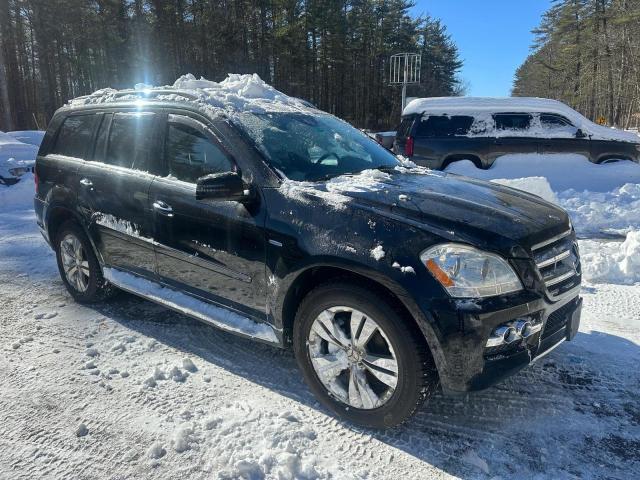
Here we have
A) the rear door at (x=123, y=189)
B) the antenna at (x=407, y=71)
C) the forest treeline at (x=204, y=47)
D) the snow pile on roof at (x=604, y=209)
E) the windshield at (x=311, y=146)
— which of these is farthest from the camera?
the forest treeline at (x=204, y=47)

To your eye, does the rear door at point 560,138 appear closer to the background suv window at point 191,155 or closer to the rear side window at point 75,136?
the background suv window at point 191,155

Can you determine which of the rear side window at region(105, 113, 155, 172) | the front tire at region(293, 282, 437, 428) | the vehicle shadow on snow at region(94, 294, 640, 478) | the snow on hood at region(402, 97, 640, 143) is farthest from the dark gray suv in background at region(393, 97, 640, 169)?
the front tire at region(293, 282, 437, 428)

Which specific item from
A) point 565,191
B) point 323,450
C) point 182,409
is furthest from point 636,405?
point 565,191

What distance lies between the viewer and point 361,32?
153 ft

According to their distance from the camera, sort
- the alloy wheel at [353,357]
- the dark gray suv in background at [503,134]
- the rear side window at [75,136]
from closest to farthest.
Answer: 1. the alloy wheel at [353,357]
2. the rear side window at [75,136]
3. the dark gray suv in background at [503,134]

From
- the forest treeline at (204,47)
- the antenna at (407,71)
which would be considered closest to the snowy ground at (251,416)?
the antenna at (407,71)

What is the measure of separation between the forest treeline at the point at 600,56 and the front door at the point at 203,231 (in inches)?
1407

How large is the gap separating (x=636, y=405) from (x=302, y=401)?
6.57ft

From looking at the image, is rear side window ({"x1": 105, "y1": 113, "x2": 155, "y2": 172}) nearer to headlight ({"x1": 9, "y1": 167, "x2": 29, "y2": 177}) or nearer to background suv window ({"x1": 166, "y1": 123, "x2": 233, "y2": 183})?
background suv window ({"x1": 166, "y1": 123, "x2": 233, "y2": 183})

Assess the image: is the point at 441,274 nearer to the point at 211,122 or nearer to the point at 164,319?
the point at 211,122

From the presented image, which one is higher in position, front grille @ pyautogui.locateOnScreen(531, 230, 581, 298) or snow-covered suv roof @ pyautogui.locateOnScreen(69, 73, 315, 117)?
snow-covered suv roof @ pyautogui.locateOnScreen(69, 73, 315, 117)

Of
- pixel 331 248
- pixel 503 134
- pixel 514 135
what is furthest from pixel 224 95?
pixel 514 135

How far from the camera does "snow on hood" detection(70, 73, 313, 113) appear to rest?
3.49m

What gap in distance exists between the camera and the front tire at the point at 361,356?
242 centimetres
